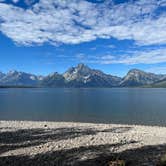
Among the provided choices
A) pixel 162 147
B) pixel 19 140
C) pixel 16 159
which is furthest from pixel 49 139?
pixel 162 147

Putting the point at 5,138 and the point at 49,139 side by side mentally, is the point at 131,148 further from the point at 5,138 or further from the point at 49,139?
the point at 5,138

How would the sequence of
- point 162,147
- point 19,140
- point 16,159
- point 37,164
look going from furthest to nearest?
point 19,140, point 162,147, point 16,159, point 37,164

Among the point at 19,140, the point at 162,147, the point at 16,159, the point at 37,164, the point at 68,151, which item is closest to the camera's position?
the point at 37,164

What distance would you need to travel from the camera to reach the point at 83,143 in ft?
70.7

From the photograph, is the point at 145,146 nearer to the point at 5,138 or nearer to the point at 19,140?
the point at 19,140

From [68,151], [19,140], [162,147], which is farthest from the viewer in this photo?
[19,140]

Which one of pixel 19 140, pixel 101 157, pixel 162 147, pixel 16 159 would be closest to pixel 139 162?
pixel 101 157

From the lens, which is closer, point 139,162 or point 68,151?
point 139,162

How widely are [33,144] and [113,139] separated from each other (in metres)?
6.48

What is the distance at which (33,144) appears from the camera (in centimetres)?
2139

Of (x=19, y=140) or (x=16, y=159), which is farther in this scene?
(x=19, y=140)

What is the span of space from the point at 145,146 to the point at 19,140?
9.95m

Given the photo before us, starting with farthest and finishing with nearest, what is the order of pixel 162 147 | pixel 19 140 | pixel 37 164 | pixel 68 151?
pixel 19 140, pixel 162 147, pixel 68 151, pixel 37 164

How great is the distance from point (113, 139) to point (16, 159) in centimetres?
909
